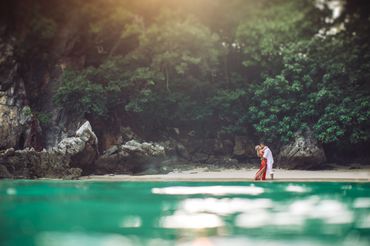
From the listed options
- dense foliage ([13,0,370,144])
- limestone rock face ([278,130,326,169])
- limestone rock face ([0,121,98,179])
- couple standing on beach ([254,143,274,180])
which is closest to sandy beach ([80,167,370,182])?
couple standing on beach ([254,143,274,180])

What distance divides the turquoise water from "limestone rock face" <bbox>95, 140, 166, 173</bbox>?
769 cm

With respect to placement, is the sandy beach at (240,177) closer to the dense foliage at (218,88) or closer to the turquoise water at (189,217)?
the turquoise water at (189,217)

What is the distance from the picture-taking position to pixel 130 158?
845 inches

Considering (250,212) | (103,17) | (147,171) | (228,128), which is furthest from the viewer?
(228,128)

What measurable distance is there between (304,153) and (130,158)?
9.46m

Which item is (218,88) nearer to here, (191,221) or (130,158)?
(130,158)

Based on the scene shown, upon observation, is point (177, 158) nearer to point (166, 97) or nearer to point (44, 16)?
point (166, 97)

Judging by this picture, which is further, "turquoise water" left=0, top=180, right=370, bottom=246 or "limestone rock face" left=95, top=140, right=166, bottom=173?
"limestone rock face" left=95, top=140, right=166, bottom=173

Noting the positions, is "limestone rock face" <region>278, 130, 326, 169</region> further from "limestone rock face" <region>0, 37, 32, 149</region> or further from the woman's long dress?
"limestone rock face" <region>0, 37, 32, 149</region>

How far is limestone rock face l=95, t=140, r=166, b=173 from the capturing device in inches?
838

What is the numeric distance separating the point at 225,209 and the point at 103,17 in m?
5.02

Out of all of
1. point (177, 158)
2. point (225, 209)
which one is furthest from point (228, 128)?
point (225, 209)

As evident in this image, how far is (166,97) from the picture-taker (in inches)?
1008

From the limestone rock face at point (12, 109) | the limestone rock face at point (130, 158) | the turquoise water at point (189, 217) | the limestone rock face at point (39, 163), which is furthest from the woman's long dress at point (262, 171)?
the limestone rock face at point (12, 109)
